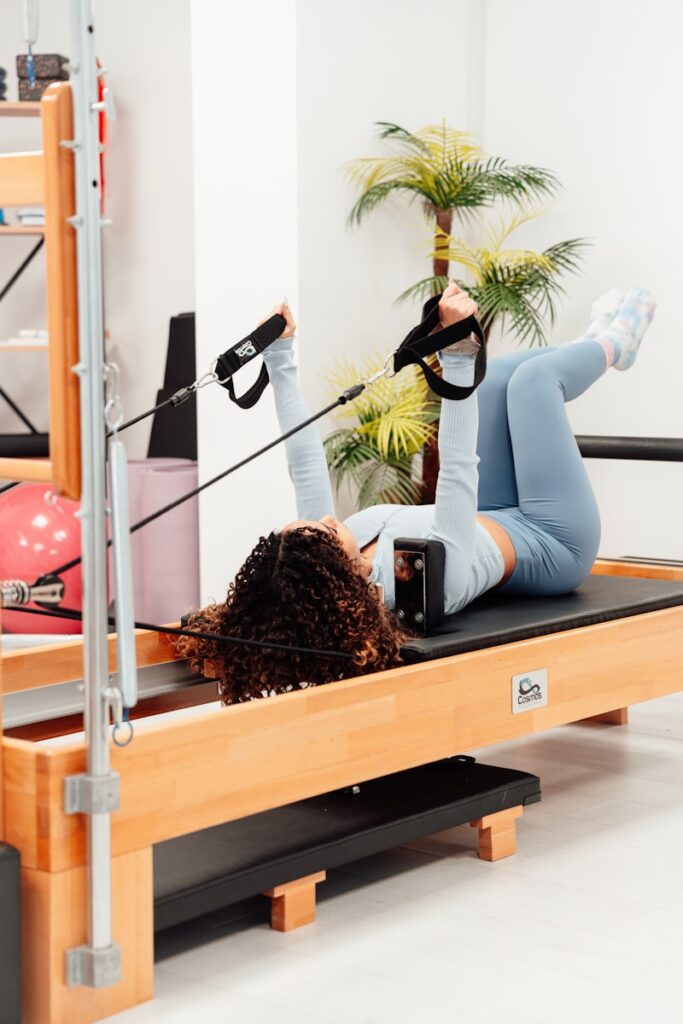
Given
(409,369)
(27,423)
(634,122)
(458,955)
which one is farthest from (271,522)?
(458,955)

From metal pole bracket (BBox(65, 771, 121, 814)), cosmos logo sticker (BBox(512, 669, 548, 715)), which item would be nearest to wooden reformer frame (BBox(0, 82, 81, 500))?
metal pole bracket (BBox(65, 771, 121, 814))

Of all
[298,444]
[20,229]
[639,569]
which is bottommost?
[639,569]

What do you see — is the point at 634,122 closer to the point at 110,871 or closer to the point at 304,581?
the point at 304,581

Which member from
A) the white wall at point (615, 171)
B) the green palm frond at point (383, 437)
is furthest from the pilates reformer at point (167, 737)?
the white wall at point (615, 171)

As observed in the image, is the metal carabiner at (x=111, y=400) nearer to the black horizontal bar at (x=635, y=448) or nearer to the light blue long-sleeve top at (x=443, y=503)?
the light blue long-sleeve top at (x=443, y=503)

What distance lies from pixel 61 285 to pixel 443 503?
1144 mm

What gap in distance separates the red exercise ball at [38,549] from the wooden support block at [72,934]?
3.20m

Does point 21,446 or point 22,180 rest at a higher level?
point 22,180

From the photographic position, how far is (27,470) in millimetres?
1980

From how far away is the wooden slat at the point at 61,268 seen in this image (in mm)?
1827

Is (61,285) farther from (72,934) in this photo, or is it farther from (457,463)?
(457,463)

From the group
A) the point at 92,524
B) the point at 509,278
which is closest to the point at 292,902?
the point at 92,524

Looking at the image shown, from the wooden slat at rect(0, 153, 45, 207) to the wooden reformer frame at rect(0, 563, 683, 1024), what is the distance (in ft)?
2.56

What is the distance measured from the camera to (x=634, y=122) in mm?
5473
